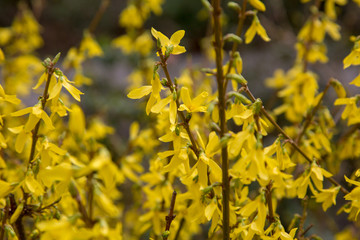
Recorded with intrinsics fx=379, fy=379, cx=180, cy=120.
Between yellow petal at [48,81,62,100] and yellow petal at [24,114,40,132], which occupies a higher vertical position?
yellow petal at [48,81,62,100]

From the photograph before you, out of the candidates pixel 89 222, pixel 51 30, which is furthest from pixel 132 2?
pixel 51 30

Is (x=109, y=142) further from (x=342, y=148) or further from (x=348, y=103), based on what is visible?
(x=348, y=103)

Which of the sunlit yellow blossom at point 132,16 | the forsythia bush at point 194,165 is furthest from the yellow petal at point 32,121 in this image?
the sunlit yellow blossom at point 132,16

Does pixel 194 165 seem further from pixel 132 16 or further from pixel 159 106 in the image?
pixel 132 16

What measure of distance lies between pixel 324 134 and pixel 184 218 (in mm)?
565

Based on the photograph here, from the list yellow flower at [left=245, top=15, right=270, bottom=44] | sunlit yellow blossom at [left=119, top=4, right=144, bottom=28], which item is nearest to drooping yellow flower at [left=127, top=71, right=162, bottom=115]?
yellow flower at [left=245, top=15, right=270, bottom=44]

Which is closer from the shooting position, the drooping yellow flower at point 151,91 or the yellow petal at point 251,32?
the drooping yellow flower at point 151,91

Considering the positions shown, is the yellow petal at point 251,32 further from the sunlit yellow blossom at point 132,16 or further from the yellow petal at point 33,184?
the sunlit yellow blossom at point 132,16

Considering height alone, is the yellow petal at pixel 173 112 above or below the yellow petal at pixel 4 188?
above

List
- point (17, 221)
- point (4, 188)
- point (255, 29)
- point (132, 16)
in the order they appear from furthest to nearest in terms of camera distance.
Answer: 1. point (132, 16)
2. point (255, 29)
3. point (17, 221)
4. point (4, 188)

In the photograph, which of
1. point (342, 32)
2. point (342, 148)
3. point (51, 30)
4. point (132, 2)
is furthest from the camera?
point (51, 30)

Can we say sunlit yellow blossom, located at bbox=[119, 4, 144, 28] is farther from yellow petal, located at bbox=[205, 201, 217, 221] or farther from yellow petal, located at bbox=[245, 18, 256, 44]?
yellow petal, located at bbox=[205, 201, 217, 221]

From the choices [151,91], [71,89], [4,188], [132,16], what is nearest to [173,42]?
[151,91]

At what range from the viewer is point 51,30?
24.0 ft
